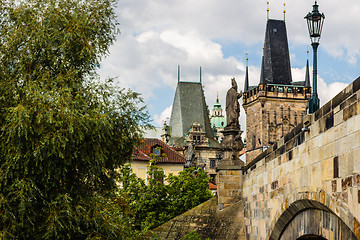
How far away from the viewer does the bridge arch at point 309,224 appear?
7.47 m

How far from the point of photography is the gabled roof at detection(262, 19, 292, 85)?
92.3 m

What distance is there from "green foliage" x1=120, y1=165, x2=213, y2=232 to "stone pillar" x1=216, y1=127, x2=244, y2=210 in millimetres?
10280

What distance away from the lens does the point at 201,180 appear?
111 ft

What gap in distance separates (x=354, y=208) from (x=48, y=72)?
866cm

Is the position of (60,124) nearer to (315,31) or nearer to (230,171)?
(315,31)

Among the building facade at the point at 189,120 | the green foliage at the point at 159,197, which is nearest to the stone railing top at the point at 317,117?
the green foliage at the point at 159,197

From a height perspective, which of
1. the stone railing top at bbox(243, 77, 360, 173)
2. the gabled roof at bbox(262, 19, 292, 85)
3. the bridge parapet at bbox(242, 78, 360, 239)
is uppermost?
the gabled roof at bbox(262, 19, 292, 85)

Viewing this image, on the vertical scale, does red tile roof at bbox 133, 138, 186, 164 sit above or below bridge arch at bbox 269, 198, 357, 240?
above

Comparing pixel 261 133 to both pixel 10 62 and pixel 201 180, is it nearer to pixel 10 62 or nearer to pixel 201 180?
pixel 201 180

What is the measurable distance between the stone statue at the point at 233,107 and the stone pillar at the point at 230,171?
22 cm

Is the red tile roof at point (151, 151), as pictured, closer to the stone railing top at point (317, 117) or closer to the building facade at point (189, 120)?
the building facade at point (189, 120)

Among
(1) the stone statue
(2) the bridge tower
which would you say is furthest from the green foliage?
(2) the bridge tower

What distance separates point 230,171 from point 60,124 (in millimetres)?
7104

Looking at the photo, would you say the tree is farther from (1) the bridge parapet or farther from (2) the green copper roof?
(2) the green copper roof
